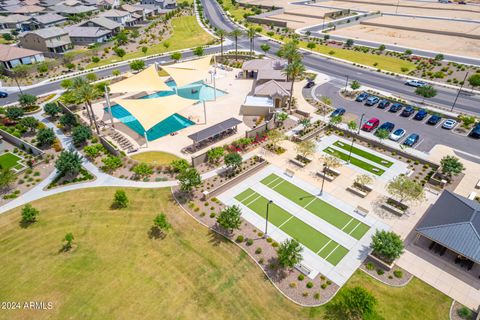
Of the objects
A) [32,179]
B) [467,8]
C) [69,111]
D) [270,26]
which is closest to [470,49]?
[270,26]

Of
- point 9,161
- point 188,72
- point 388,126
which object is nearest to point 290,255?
point 388,126

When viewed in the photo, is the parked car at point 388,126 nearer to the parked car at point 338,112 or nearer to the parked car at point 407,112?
the parked car at point 407,112

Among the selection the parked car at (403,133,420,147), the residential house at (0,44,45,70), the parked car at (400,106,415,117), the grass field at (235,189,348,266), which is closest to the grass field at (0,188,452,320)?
the grass field at (235,189,348,266)

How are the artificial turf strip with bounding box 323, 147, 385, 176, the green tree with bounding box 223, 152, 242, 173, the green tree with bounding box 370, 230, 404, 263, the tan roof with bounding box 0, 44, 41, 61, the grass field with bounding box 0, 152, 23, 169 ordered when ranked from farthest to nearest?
the tan roof with bounding box 0, 44, 41, 61 → the grass field with bounding box 0, 152, 23, 169 → the artificial turf strip with bounding box 323, 147, 385, 176 → the green tree with bounding box 223, 152, 242, 173 → the green tree with bounding box 370, 230, 404, 263

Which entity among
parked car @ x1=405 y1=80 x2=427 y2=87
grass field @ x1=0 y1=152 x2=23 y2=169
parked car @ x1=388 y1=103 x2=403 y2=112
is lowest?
grass field @ x1=0 y1=152 x2=23 y2=169

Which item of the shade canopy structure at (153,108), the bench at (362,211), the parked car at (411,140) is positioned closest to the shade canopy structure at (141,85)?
the shade canopy structure at (153,108)

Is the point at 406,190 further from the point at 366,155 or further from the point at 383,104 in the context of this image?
the point at 383,104

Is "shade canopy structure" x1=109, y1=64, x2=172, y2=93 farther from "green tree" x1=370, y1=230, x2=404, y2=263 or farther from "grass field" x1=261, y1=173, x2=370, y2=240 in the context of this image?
"green tree" x1=370, y1=230, x2=404, y2=263
